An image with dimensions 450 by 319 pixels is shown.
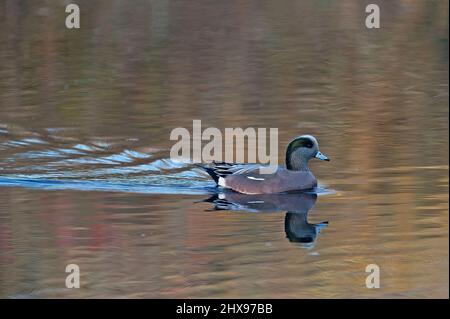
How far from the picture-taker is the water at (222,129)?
9.52 meters

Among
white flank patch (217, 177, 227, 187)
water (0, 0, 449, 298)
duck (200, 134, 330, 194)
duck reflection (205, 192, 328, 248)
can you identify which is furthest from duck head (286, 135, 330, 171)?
white flank patch (217, 177, 227, 187)

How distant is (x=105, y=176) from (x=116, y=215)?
74.1 inches

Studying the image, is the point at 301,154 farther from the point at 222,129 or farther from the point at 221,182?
the point at 222,129

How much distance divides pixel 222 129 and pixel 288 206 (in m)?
3.29

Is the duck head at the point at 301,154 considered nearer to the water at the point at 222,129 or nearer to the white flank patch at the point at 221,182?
the water at the point at 222,129

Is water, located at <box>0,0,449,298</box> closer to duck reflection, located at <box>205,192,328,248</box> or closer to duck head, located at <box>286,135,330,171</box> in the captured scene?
duck reflection, located at <box>205,192,328,248</box>

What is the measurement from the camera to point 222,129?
49.9 ft

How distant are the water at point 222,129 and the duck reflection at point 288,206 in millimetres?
31

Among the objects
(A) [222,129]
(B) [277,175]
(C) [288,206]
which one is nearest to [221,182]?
(B) [277,175]

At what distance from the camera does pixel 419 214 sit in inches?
443

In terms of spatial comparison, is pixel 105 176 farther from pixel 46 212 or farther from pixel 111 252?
pixel 111 252

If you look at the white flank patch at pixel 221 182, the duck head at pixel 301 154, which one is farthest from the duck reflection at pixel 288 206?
the duck head at pixel 301 154

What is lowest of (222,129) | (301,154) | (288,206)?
(288,206)

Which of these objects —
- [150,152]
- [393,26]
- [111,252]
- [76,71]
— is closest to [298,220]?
[111,252]
